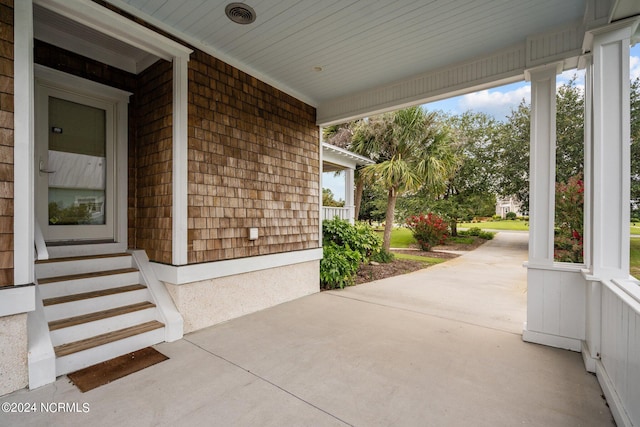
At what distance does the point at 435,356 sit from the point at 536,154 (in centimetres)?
219

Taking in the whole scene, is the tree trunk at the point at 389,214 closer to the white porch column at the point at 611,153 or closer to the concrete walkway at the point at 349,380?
→ the concrete walkway at the point at 349,380

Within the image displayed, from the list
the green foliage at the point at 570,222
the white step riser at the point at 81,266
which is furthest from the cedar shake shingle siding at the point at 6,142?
the green foliage at the point at 570,222

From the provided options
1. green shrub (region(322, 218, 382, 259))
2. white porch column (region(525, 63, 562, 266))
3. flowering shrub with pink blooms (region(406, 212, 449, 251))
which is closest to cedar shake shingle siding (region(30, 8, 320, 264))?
green shrub (region(322, 218, 382, 259))

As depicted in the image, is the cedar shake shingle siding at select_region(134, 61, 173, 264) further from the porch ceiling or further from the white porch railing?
the white porch railing

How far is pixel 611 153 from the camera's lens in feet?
7.80

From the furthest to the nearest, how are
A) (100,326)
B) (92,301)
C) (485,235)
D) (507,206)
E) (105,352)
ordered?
(507,206) → (485,235) → (92,301) → (100,326) → (105,352)

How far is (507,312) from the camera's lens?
13.1 feet

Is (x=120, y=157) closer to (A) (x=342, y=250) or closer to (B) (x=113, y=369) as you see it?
(B) (x=113, y=369)

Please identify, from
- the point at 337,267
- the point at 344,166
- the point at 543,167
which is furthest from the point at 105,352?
the point at 344,166

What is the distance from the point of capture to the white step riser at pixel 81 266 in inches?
112

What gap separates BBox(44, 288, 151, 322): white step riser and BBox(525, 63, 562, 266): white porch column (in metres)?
4.05

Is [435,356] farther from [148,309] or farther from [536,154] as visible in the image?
[148,309]

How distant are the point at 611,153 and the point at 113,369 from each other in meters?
4.38

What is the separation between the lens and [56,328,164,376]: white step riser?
233 cm
